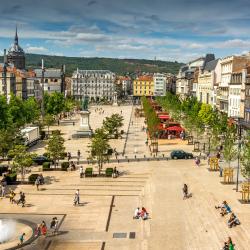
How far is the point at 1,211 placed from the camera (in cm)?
3688

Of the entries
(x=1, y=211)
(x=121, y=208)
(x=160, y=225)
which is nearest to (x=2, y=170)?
(x=1, y=211)

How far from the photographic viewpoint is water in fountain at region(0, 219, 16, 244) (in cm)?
3033

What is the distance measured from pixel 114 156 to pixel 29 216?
3111cm

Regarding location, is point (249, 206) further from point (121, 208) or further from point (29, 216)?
point (29, 216)

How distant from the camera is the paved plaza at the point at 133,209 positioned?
30.1 meters

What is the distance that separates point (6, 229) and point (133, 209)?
10265mm

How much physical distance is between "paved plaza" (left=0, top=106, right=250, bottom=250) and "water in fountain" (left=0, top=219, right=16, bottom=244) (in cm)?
180

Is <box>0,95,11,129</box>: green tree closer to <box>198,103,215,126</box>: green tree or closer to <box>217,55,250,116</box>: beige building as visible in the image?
<box>198,103,215,126</box>: green tree

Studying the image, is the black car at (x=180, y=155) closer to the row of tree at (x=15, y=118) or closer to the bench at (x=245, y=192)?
the row of tree at (x=15, y=118)

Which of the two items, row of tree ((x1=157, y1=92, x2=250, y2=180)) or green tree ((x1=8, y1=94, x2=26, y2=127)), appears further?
green tree ((x1=8, y1=94, x2=26, y2=127))

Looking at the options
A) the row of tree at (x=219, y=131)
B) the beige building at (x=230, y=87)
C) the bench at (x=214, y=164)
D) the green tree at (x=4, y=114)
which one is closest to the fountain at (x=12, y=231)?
the row of tree at (x=219, y=131)

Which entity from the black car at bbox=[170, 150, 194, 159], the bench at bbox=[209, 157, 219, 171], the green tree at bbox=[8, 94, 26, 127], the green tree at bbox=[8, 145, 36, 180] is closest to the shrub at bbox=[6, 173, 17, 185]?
the green tree at bbox=[8, 145, 36, 180]

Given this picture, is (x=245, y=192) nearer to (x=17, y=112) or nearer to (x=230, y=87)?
(x=17, y=112)

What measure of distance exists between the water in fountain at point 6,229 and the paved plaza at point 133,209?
1.80 m
